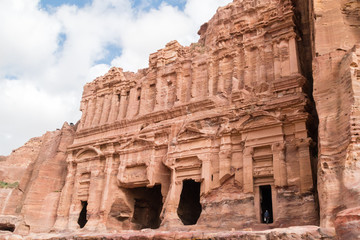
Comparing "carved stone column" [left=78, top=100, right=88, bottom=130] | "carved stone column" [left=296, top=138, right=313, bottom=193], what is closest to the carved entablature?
"carved stone column" [left=296, top=138, right=313, bottom=193]

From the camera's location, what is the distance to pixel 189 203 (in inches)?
701

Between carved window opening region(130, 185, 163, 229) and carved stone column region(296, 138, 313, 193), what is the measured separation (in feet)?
30.5

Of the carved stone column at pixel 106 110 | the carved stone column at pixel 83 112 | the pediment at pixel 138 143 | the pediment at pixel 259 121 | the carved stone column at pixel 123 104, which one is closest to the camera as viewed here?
the pediment at pixel 259 121

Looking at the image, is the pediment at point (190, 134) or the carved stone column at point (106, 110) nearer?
the pediment at point (190, 134)

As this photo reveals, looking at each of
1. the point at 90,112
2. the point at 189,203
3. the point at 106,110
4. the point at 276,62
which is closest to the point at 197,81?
the point at 276,62

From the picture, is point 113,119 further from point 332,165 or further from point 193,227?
point 332,165

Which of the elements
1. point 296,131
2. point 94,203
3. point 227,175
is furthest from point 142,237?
point 94,203

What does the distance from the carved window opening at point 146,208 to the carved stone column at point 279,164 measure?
841cm

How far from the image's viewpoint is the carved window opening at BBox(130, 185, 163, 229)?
727 inches

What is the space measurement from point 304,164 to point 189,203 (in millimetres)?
7338

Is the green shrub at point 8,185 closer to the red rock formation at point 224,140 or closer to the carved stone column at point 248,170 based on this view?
the red rock formation at point 224,140

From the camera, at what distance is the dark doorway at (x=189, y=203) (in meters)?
17.0

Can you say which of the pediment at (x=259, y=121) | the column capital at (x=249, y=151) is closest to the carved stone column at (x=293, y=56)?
the pediment at (x=259, y=121)

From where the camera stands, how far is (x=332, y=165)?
910 centimetres
